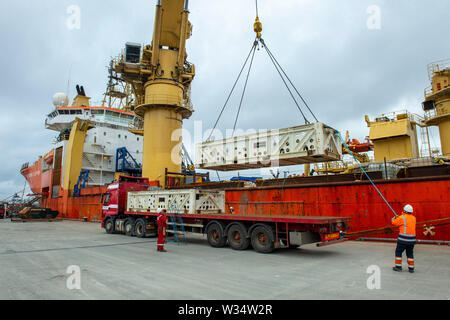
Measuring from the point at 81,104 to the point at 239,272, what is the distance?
1616 inches

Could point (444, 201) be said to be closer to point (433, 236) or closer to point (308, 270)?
point (433, 236)

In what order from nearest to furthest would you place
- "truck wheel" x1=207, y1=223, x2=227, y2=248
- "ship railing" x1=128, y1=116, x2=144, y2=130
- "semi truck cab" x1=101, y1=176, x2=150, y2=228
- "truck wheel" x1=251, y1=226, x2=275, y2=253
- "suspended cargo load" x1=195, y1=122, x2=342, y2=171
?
"suspended cargo load" x1=195, y1=122, x2=342, y2=171
"truck wheel" x1=251, y1=226, x2=275, y2=253
"truck wheel" x1=207, y1=223, x2=227, y2=248
"semi truck cab" x1=101, y1=176, x2=150, y2=228
"ship railing" x1=128, y1=116, x2=144, y2=130

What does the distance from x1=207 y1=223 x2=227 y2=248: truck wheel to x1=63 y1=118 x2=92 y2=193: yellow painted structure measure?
2586 cm

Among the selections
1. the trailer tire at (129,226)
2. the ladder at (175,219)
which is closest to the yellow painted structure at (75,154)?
the trailer tire at (129,226)

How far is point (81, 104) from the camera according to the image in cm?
4081

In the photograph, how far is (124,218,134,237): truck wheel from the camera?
15377mm

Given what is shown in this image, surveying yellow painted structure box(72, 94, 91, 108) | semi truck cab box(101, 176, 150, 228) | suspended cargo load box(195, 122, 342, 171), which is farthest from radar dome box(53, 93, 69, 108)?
suspended cargo load box(195, 122, 342, 171)

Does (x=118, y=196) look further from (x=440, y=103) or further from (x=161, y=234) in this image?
(x=440, y=103)

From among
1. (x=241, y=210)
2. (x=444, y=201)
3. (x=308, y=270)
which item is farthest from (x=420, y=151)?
(x=308, y=270)

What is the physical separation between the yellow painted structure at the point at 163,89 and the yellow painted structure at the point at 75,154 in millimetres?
11229

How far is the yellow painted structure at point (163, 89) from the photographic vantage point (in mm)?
22656

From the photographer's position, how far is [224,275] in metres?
6.64

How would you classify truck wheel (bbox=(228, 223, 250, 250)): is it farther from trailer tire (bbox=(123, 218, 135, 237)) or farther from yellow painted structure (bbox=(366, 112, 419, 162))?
yellow painted structure (bbox=(366, 112, 419, 162))
